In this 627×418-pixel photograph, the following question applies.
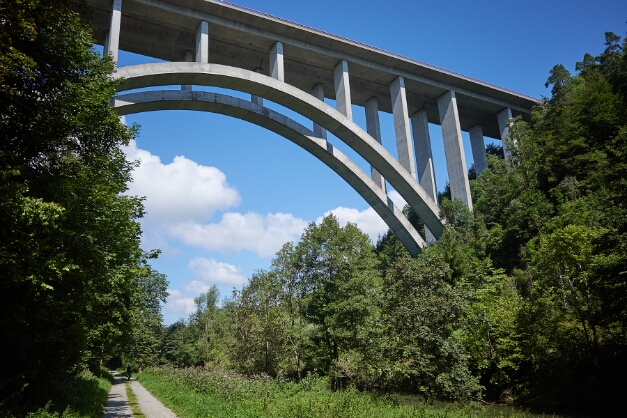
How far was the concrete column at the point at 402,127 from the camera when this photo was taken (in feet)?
85.1

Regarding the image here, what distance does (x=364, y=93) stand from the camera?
97.8 ft

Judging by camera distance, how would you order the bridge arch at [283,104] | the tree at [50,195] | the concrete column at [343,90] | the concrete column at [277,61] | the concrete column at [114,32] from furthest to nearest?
the concrete column at [343,90] → the concrete column at [277,61] → the bridge arch at [283,104] → the concrete column at [114,32] → the tree at [50,195]

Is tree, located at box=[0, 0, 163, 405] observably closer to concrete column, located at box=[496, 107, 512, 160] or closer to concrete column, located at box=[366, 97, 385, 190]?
concrete column, located at box=[366, 97, 385, 190]

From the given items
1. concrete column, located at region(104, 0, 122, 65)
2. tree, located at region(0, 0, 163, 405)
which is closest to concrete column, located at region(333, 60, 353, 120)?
concrete column, located at region(104, 0, 122, 65)

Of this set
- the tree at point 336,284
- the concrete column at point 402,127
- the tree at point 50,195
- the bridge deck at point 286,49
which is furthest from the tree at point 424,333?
the bridge deck at point 286,49

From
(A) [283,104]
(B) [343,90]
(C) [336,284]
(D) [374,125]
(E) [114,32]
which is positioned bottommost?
(C) [336,284]

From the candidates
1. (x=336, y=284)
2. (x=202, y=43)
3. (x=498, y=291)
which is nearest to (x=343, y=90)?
(x=202, y=43)

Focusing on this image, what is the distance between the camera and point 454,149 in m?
28.4

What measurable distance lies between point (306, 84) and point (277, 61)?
6076 mm

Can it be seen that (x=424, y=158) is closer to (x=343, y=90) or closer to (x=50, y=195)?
(x=343, y=90)

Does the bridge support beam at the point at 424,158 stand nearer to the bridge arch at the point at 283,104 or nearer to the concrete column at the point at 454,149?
the concrete column at the point at 454,149

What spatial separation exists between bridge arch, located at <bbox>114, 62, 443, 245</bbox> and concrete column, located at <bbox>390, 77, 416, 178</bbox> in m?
1.06

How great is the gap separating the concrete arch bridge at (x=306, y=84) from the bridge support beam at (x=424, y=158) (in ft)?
0.29

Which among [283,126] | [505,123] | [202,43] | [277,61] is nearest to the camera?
[202,43]
